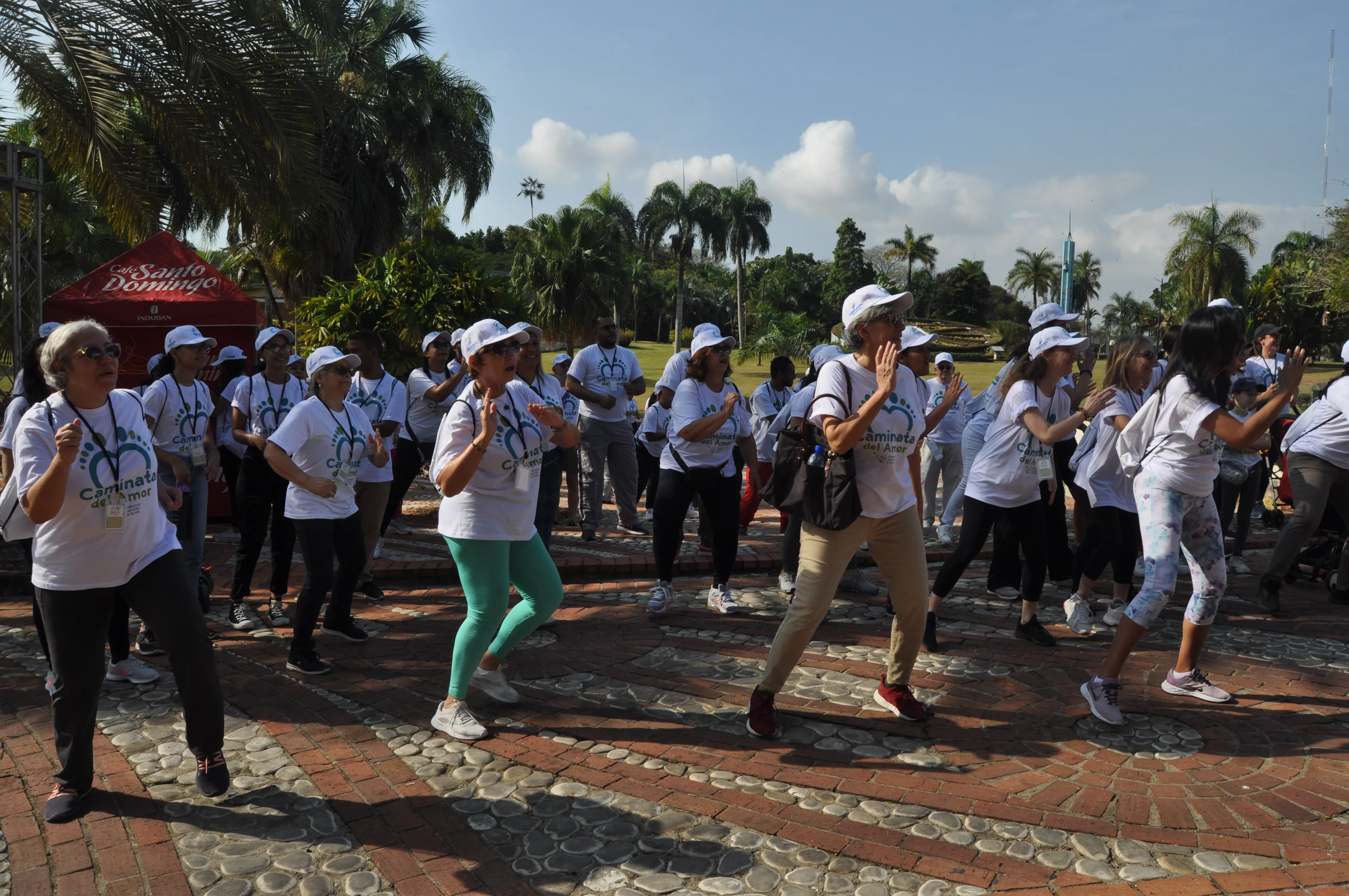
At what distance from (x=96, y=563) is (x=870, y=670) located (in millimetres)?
3668

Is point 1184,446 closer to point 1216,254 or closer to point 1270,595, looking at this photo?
point 1270,595

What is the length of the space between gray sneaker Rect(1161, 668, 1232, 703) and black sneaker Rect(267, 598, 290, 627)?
5.09 metres

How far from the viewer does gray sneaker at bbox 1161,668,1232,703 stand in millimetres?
4906

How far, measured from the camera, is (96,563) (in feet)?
11.9

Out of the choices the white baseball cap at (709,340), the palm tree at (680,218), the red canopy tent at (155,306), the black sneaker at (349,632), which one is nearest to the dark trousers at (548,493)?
the white baseball cap at (709,340)

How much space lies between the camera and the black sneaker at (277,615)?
250 inches

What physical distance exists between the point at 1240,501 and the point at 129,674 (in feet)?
27.1

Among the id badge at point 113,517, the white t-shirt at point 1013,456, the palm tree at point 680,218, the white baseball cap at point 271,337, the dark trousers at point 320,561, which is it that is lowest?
the dark trousers at point 320,561

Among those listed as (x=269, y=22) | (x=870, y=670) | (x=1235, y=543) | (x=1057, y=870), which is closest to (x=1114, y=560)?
(x=870, y=670)

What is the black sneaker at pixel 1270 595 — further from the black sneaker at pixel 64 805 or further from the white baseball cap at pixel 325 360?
the black sneaker at pixel 64 805

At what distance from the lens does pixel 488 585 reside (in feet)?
14.7

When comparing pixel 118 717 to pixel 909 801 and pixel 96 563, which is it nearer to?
pixel 96 563

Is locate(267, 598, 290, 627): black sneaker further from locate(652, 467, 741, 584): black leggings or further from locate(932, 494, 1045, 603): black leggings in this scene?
locate(932, 494, 1045, 603): black leggings

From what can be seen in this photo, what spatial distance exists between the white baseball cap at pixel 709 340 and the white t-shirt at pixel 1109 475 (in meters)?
2.33
